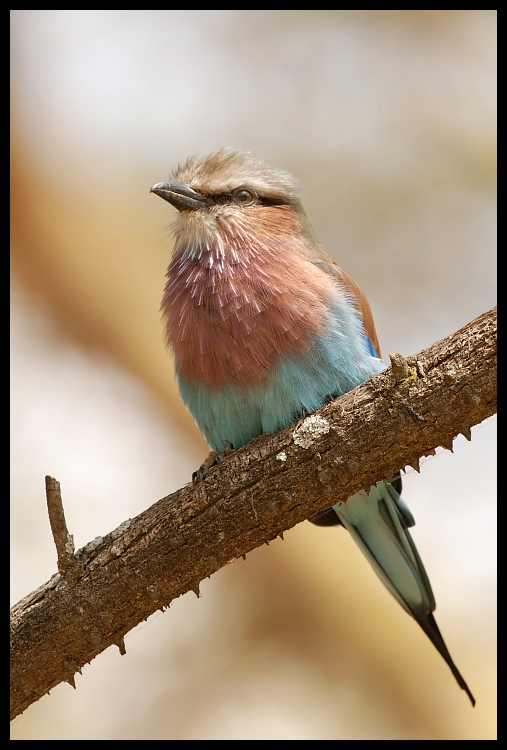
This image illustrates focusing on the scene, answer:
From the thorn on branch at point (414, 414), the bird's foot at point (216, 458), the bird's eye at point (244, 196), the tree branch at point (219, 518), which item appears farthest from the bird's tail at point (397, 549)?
the bird's eye at point (244, 196)

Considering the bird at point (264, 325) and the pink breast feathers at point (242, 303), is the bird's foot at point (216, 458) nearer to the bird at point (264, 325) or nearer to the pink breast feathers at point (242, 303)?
the bird at point (264, 325)

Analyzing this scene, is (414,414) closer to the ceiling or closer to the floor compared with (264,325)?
closer to the floor

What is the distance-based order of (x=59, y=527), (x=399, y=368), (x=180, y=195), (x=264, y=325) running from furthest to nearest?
1. (x=180, y=195)
2. (x=264, y=325)
3. (x=59, y=527)
4. (x=399, y=368)

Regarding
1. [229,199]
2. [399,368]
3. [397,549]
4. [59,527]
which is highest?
[229,199]

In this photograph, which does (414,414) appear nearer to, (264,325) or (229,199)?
(264,325)

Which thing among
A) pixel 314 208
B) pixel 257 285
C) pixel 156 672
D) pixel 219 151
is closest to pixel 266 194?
pixel 219 151

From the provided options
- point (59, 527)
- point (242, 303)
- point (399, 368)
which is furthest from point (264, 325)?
point (59, 527)
